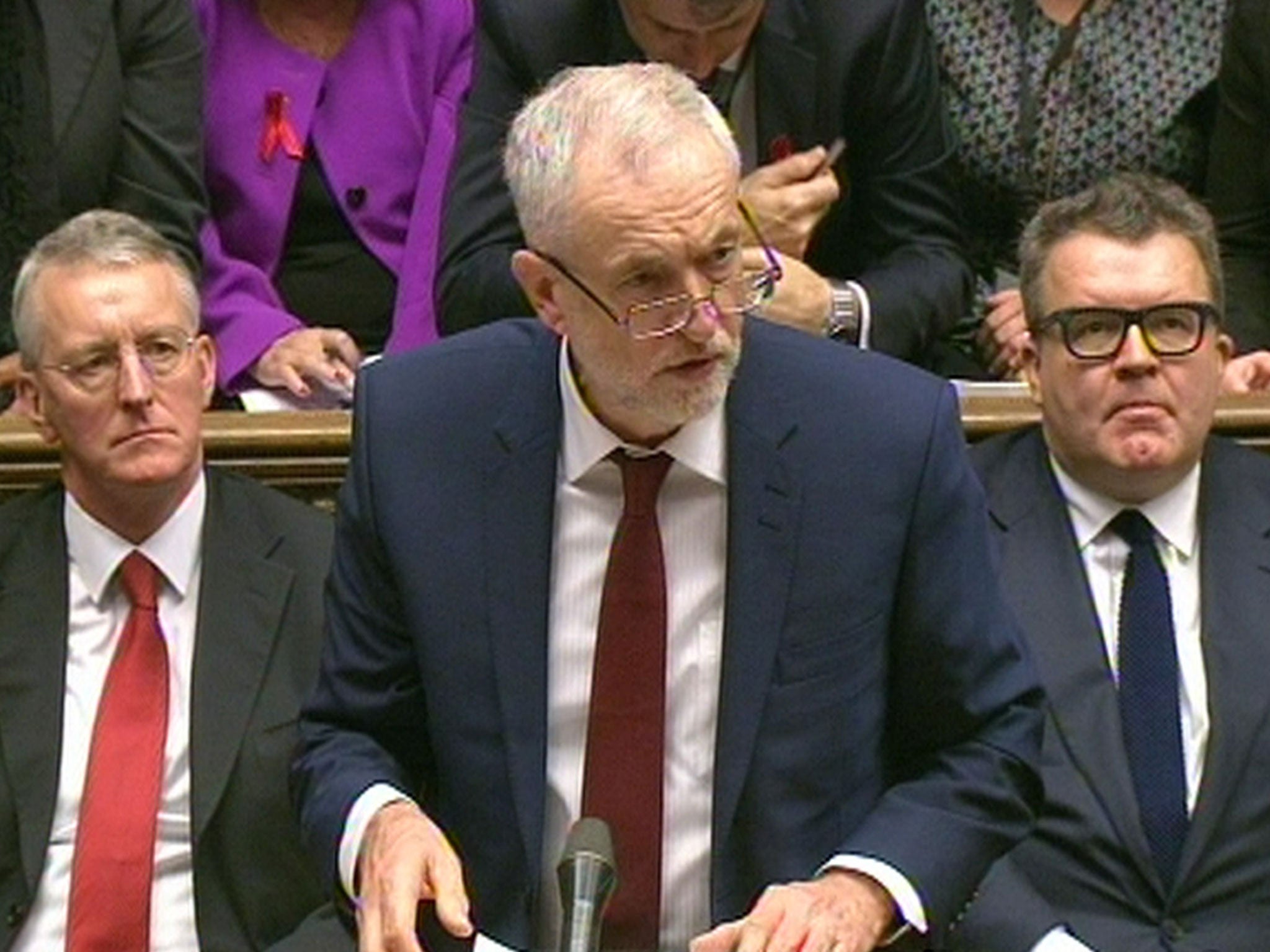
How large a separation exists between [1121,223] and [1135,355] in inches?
5.7

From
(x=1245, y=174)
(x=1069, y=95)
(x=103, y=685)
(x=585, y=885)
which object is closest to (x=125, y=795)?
(x=103, y=685)

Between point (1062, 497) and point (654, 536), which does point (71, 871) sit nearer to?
point (654, 536)

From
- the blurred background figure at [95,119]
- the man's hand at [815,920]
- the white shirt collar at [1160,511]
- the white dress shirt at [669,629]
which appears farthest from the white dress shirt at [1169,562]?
the blurred background figure at [95,119]

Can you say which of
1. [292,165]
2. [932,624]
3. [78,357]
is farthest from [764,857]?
[292,165]

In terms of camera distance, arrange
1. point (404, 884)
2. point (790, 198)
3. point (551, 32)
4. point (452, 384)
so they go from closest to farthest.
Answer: point (404, 884) → point (452, 384) → point (790, 198) → point (551, 32)

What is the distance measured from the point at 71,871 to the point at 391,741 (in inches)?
19.8

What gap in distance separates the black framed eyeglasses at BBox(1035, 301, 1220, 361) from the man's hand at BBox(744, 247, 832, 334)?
362mm

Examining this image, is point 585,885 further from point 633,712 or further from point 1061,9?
point 1061,9

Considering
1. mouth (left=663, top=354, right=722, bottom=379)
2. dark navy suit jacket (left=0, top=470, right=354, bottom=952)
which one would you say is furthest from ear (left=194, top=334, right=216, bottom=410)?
mouth (left=663, top=354, right=722, bottom=379)

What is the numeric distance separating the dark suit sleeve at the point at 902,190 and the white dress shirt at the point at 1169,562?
1.54 ft

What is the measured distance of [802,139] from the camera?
3.45 m

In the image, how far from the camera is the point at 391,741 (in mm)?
2504

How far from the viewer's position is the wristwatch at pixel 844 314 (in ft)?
10.9

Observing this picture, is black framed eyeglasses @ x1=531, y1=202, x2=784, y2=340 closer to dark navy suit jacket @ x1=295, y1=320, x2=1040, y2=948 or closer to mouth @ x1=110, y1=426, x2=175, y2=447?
dark navy suit jacket @ x1=295, y1=320, x2=1040, y2=948
